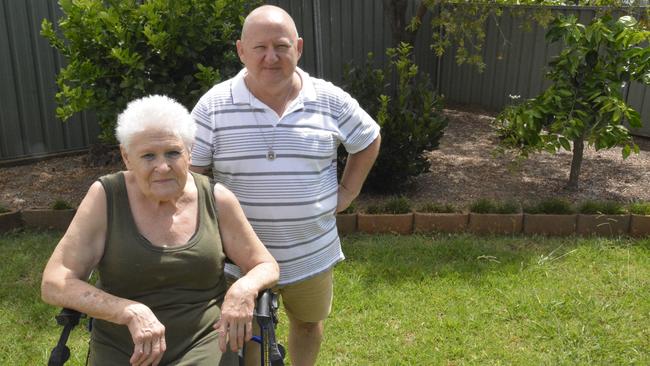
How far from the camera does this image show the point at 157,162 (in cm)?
191

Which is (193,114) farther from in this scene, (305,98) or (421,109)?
(421,109)

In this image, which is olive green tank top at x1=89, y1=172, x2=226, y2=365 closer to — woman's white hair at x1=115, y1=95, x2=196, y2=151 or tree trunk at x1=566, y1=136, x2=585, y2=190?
woman's white hair at x1=115, y1=95, x2=196, y2=151

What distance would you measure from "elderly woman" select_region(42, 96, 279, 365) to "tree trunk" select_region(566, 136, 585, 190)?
3.71m

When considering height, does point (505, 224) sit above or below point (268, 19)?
below

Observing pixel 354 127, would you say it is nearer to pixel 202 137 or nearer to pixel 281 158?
pixel 281 158

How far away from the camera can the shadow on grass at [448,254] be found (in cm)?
379

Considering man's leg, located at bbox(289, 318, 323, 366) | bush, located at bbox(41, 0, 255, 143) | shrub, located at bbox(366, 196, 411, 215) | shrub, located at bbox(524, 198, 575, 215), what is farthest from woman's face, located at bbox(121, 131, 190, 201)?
shrub, located at bbox(524, 198, 575, 215)

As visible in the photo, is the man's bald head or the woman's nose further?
the man's bald head

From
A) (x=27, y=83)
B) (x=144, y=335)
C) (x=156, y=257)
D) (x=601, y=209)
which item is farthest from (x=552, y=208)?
(x=27, y=83)

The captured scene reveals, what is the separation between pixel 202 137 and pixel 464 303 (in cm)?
201

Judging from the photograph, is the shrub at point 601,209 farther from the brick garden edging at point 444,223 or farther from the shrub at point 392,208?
the shrub at point 392,208

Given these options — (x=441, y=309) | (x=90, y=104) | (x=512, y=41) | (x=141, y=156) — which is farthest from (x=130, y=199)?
(x=512, y=41)

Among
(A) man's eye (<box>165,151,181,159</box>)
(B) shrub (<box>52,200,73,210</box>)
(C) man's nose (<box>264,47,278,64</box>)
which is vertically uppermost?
(C) man's nose (<box>264,47,278,64</box>)

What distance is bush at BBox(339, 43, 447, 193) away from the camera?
480cm
